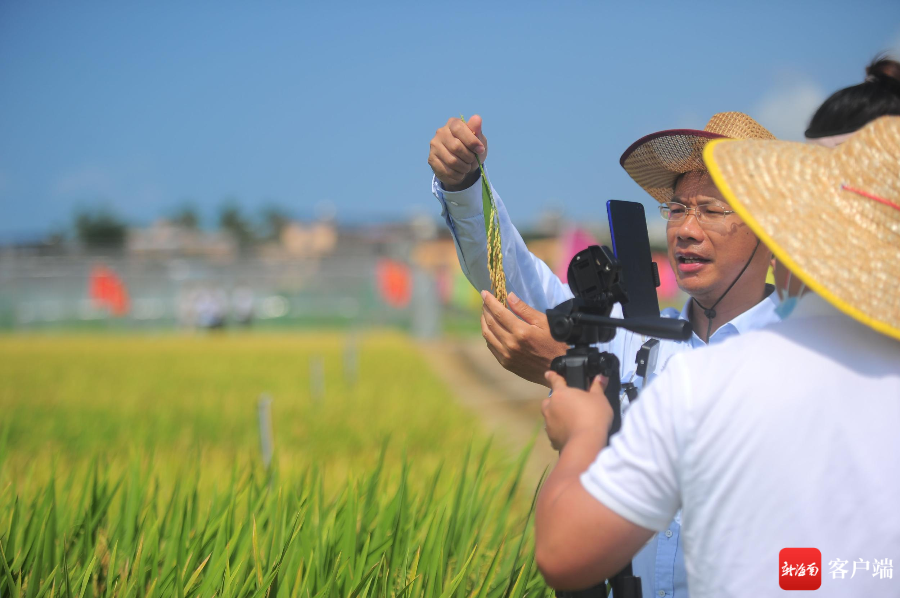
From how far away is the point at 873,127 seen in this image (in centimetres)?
92

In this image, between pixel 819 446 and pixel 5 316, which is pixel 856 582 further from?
pixel 5 316

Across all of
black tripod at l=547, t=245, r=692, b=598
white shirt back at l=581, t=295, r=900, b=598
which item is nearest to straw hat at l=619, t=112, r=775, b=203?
black tripod at l=547, t=245, r=692, b=598

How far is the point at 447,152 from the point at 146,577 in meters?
1.36

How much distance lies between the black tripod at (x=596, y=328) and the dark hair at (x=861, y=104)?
50 centimetres

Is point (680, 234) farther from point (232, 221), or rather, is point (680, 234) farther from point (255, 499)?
point (232, 221)

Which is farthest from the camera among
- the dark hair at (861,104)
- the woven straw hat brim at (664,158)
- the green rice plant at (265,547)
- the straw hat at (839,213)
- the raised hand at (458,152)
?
the green rice plant at (265,547)

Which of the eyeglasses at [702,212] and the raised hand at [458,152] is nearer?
the raised hand at [458,152]

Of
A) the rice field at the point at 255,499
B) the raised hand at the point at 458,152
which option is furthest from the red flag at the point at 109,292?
the raised hand at the point at 458,152

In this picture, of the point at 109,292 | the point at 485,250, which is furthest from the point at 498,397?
the point at 109,292

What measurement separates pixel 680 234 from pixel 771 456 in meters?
1.00

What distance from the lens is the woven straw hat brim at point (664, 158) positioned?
171cm

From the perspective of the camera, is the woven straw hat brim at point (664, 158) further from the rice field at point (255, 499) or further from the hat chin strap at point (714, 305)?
the rice field at point (255, 499)

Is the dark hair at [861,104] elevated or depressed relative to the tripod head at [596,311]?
elevated

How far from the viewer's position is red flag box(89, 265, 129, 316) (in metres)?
26.9
